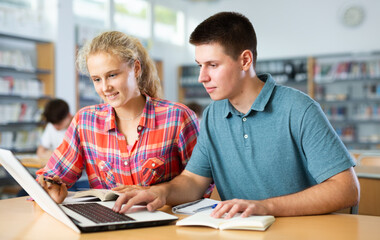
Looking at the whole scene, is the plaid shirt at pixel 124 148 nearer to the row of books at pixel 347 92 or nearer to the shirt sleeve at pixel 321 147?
the shirt sleeve at pixel 321 147

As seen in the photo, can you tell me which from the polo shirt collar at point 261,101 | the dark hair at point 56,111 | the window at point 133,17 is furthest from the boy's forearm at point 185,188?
the window at point 133,17

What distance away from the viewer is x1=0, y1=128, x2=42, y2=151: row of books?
578 cm

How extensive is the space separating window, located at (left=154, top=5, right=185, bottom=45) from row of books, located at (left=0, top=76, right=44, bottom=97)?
3.18 m

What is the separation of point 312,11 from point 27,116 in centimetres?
538

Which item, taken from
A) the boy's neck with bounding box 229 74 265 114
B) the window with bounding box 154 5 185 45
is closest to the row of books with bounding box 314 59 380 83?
the window with bounding box 154 5 185 45

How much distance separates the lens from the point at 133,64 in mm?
1870

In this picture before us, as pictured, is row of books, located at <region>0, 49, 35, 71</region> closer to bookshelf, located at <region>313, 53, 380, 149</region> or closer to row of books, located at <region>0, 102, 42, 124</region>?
row of books, located at <region>0, 102, 42, 124</region>

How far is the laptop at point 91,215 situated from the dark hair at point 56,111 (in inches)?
121

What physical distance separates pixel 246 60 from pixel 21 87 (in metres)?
5.14

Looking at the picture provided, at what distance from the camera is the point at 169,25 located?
9.18 metres

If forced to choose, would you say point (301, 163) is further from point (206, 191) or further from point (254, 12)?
point (254, 12)

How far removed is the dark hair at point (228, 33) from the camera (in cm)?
149

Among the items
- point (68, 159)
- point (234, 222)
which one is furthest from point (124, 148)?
point (234, 222)

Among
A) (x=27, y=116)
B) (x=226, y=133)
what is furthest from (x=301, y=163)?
(x=27, y=116)
